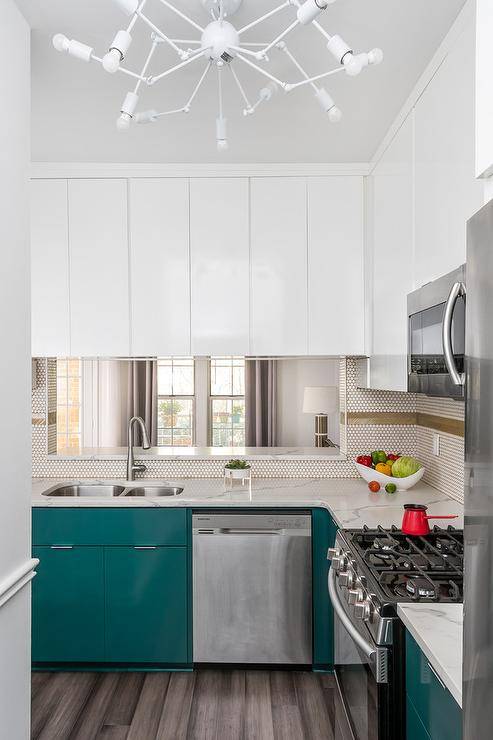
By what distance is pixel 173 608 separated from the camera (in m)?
3.03

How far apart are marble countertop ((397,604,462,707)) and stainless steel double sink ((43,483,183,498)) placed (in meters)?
2.01

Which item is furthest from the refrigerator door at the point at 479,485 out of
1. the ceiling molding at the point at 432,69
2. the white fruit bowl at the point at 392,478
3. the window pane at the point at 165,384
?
the window pane at the point at 165,384

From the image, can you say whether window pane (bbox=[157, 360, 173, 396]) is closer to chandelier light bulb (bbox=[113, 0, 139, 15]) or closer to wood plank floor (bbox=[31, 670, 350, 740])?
wood plank floor (bbox=[31, 670, 350, 740])

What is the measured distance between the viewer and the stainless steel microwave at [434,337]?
155cm

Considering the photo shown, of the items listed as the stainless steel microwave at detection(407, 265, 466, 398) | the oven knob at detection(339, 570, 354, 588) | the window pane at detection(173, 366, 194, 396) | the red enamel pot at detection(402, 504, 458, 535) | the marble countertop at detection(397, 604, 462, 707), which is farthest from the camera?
the window pane at detection(173, 366, 194, 396)

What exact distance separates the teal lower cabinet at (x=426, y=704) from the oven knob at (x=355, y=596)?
272mm

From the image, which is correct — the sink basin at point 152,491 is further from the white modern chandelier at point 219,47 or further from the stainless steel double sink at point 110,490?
the white modern chandelier at point 219,47

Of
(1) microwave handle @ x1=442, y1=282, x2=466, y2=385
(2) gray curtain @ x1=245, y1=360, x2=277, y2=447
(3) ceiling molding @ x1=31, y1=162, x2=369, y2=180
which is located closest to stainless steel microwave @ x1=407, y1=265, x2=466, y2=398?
(1) microwave handle @ x1=442, y1=282, x2=466, y2=385

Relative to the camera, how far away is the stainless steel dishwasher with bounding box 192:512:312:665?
3010mm

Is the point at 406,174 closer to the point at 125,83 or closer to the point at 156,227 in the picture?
the point at 125,83

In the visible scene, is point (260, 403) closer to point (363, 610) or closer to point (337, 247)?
point (337, 247)

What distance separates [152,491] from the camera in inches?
136

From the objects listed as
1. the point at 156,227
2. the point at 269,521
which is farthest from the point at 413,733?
the point at 156,227

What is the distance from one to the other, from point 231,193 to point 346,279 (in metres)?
0.78
